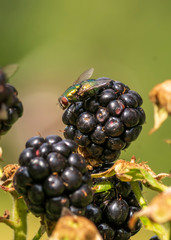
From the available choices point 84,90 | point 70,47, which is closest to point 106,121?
point 84,90

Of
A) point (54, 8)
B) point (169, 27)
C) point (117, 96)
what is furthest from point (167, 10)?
point (117, 96)

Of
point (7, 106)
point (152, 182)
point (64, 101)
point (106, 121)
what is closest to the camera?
point (7, 106)

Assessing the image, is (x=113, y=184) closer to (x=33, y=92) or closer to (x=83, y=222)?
(x=83, y=222)

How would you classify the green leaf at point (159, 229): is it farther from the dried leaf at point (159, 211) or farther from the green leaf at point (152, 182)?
the dried leaf at point (159, 211)

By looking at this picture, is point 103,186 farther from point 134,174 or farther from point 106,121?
point 106,121

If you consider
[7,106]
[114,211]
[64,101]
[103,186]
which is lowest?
[114,211]

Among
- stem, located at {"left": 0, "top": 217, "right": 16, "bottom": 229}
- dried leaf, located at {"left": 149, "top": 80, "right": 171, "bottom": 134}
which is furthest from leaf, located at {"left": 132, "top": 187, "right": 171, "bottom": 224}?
stem, located at {"left": 0, "top": 217, "right": 16, "bottom": 229}

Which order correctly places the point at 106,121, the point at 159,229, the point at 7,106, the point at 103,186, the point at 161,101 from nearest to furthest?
1. the point at 161,101
2. the point at 7,106
3. the point at 159,229
4. the point at 103,186
5. the point at 106,121
